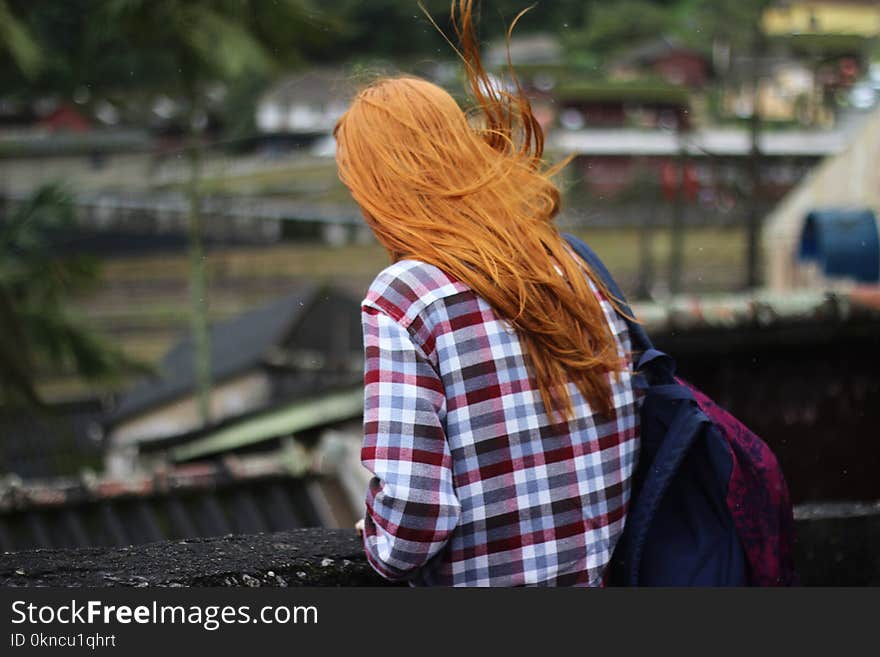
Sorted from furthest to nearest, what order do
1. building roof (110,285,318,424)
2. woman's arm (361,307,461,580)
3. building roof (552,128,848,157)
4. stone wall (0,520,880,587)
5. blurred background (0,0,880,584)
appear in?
building roof (110,285,318,424)
building roof (552,128,848,157)
blurred background (0,0,880,584)
stone wall (0,520,880,587)
woman's arm (361,307,461,580)

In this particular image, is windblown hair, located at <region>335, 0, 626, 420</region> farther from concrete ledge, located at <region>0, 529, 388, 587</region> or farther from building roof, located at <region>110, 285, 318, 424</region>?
building roof, located at <region>110, 285, 318, 424</region>

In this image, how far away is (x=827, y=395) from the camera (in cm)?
342

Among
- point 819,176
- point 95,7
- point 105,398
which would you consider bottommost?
point 105,398

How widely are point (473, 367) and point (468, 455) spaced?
0.11m

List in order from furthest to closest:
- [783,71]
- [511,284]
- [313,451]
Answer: [783,71], [313,451], [511,284]

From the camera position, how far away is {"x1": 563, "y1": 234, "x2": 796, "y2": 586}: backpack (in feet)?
4.69

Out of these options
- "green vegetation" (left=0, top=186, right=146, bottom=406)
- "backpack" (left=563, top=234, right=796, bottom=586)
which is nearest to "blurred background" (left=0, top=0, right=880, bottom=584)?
"green vegetation" (left=0, top=186, right=146, bottom=406)

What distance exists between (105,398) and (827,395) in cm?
1964

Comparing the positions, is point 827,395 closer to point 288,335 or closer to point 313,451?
point 313,451

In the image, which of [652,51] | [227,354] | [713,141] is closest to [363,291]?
[227,354]

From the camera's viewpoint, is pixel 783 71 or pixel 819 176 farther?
pixel 819 176

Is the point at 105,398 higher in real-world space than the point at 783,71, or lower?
lower

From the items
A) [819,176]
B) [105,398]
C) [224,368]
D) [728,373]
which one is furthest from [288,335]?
[728,373]

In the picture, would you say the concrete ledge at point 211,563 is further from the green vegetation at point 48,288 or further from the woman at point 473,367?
the green vegetation at point 48,288
